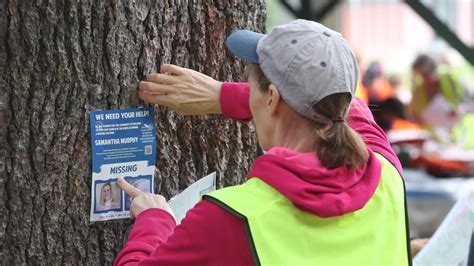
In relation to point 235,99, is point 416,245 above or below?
below

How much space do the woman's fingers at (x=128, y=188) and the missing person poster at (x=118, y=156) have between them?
22mm

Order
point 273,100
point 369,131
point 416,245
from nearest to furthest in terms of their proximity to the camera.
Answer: point 273,100 → point 369,131 → point 416,245

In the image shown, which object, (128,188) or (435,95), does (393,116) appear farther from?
(128,188)

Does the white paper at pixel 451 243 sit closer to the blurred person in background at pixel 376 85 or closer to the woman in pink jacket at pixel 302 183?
the woman in pink jacket at pixel 302 183

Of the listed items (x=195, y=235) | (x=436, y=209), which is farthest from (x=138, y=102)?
(x=436, y=209)

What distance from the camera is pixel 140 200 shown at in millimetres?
2424

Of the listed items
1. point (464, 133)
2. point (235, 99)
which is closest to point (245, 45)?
point (235, 99)

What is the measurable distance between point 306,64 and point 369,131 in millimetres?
456

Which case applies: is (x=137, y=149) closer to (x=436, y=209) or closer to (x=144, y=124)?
(x=144, y=124)

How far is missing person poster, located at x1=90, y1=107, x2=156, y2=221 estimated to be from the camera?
253 cm

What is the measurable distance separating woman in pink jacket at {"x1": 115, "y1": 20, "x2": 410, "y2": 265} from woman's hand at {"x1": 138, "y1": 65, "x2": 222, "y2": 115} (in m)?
0.41

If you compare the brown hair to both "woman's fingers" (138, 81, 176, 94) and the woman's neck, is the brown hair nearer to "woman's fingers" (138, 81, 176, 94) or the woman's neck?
the woman's neck

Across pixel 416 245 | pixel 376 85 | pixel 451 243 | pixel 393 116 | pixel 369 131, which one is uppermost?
pixel 369 131

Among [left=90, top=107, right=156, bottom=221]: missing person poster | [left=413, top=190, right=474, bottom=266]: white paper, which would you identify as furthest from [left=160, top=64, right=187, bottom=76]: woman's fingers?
[left=413, top=190, right=474, bottom=266]: white paper
